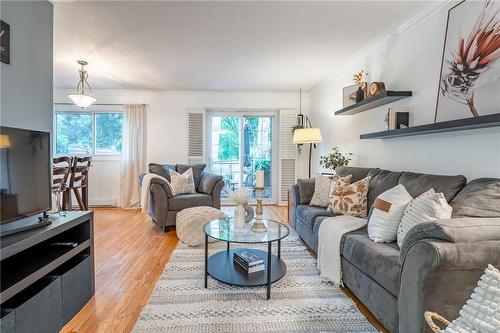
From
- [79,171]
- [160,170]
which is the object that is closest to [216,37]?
[160,170]

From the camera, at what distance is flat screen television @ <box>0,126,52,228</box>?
1.40 m

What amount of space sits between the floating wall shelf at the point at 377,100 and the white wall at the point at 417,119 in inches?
2.8

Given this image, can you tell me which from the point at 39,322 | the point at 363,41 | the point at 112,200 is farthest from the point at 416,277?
the point at 112,200

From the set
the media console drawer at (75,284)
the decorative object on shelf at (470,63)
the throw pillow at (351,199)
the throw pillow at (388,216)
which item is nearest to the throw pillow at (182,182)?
the media console drawer at (75,284)

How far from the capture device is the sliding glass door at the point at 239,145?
5.42 meters

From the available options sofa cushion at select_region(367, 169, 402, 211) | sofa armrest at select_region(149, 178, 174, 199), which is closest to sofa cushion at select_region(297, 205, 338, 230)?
sofa cushion at select_region(367, 169, 402, 211)

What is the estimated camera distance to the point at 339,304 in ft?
6.17

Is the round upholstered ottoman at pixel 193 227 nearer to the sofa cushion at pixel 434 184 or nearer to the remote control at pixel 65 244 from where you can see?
the remote control at pixel 65 244

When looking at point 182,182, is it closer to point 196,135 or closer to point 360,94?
point 196,135

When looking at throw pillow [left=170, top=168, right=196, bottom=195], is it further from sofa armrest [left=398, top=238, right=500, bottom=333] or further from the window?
sofa armrest [left=398, top=238, right=500, bottom=333]

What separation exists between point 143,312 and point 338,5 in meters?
2.81

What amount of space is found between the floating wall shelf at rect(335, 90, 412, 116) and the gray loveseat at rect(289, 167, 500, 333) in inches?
33.2

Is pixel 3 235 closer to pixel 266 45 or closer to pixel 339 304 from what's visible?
pixel 339 304

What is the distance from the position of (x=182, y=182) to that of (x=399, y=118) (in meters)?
2.99
